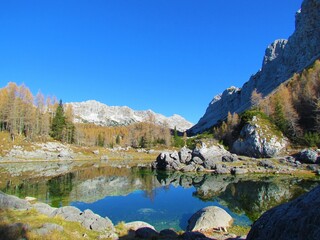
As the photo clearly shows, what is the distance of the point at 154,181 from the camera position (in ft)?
236

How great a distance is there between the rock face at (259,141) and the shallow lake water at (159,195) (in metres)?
28.3

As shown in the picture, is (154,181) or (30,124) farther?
(30,124)

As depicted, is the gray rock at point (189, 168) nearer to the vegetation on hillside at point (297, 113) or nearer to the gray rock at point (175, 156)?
the gray rock at point (175, 156)

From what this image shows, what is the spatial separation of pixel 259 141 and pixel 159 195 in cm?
6038

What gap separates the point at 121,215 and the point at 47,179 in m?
36.6

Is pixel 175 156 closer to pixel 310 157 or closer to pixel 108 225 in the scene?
pixel 310 157

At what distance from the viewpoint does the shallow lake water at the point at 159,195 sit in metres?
38.2

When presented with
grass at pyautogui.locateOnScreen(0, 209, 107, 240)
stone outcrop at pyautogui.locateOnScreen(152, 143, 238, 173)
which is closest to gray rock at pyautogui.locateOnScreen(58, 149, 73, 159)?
stone outcrop at pyautogui.locateOnScreen(152, 143, 238, 173)

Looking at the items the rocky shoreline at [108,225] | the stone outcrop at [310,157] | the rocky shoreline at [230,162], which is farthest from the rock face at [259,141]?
the rocky shoreline at [108,225]

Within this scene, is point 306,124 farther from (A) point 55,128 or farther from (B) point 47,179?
(A) point 55,128

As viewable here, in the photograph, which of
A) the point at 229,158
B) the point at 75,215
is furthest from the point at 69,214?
the point at 229,158

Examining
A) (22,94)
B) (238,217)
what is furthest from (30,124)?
(238,217)

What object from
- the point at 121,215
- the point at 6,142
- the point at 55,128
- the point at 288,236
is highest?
the point at 55,128

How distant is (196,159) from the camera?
332 ft
